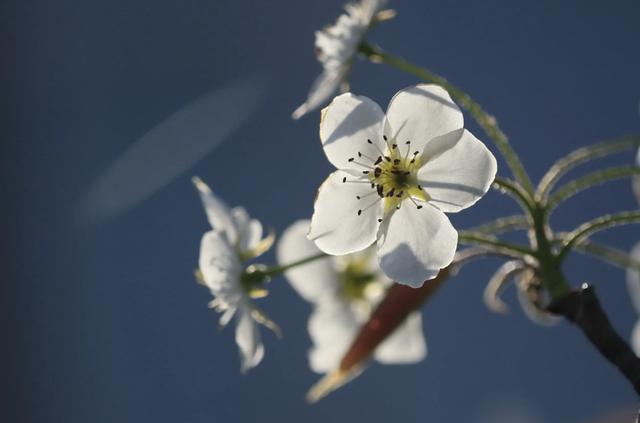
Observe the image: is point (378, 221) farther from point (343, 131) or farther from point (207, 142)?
point (207, 142)

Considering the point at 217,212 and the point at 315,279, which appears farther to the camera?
the point at 315,279

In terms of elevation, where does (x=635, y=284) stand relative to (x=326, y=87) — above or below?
below

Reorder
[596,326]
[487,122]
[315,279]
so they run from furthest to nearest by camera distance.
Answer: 1. [315,279]
2. [487,122]
3. [596,326]

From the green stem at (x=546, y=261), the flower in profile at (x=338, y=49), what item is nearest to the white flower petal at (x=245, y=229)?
the flower in profile at (x=338, y=49)

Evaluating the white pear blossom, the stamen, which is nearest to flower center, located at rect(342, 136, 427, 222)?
the stamen

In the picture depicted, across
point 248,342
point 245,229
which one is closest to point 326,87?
point 245,229

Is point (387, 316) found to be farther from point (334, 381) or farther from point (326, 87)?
point (326, 87)
